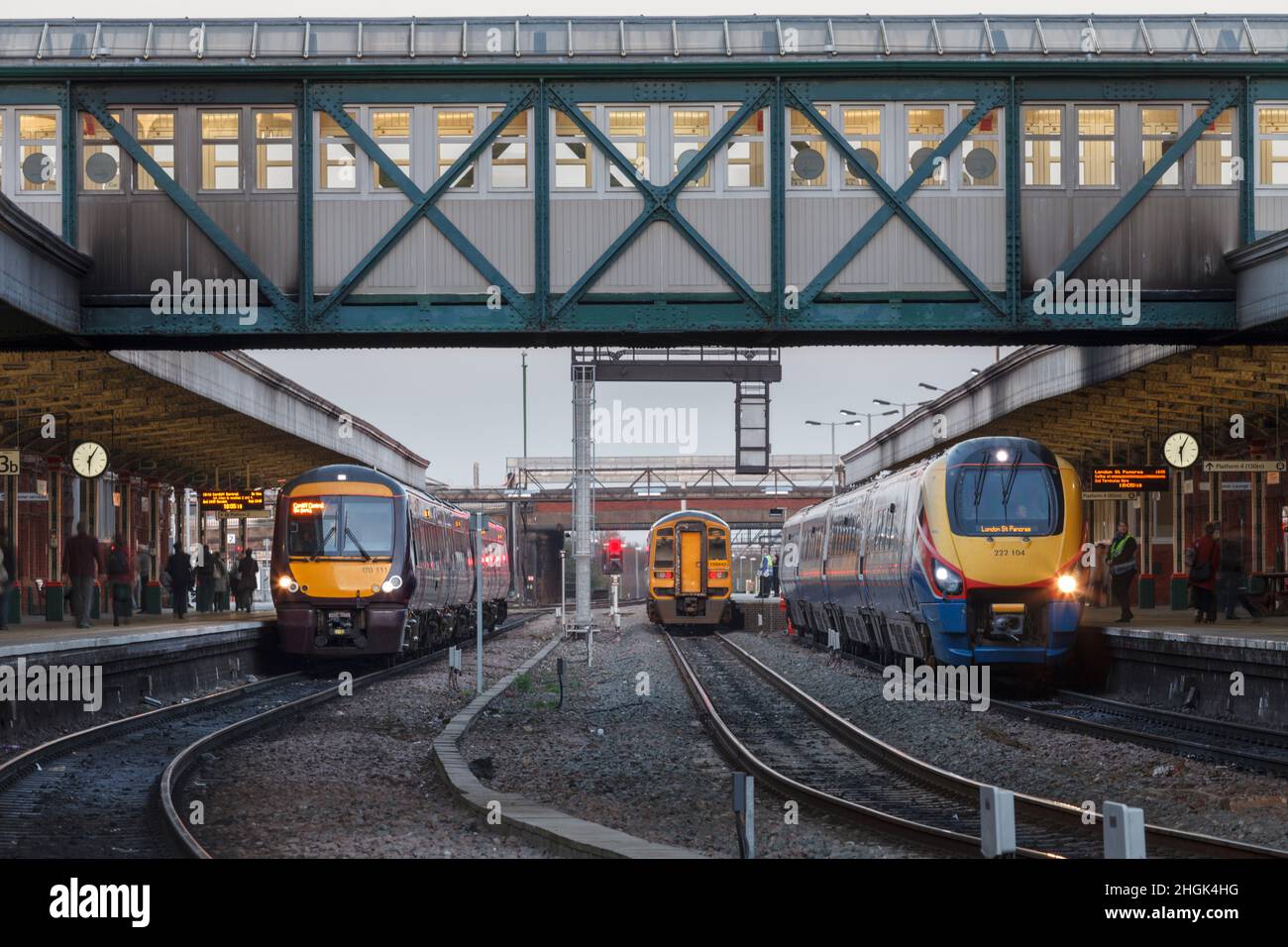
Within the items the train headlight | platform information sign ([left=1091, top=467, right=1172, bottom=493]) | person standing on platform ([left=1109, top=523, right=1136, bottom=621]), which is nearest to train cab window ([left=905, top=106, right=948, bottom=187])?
the train headlight

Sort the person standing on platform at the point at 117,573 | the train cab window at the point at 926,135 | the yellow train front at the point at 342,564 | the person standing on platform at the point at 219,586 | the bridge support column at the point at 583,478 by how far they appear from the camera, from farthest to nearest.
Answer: the person standing on platform at the point at 219,586, the bridge support column at the point at 583,478, the person standing on platform at the point at 117,573, the yellow train front at the point at 342,564, the train cab window at the point at 926,135

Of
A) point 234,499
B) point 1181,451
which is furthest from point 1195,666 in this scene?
point 234,499

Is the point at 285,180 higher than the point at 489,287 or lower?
higher

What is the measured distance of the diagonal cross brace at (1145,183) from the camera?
17953mm

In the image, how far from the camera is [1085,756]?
51.6 feet

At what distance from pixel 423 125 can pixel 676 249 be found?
3065 millimetres

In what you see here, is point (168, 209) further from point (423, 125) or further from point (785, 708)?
point (785, 708)

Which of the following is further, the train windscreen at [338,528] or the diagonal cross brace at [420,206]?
the train windscreen at [338,528]

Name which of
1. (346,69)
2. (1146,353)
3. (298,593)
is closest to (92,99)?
(346,69)

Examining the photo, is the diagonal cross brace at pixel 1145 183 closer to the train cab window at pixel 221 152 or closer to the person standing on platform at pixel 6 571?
the train cab window at pixel 221 152

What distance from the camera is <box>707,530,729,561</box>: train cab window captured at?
149 feet

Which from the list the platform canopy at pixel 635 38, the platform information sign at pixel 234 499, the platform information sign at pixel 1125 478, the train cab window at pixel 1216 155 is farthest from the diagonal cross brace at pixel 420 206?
the platform information sign at pixel 234 499

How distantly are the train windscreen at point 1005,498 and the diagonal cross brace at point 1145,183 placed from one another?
3814 millimetres

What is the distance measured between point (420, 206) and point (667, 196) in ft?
8.78
